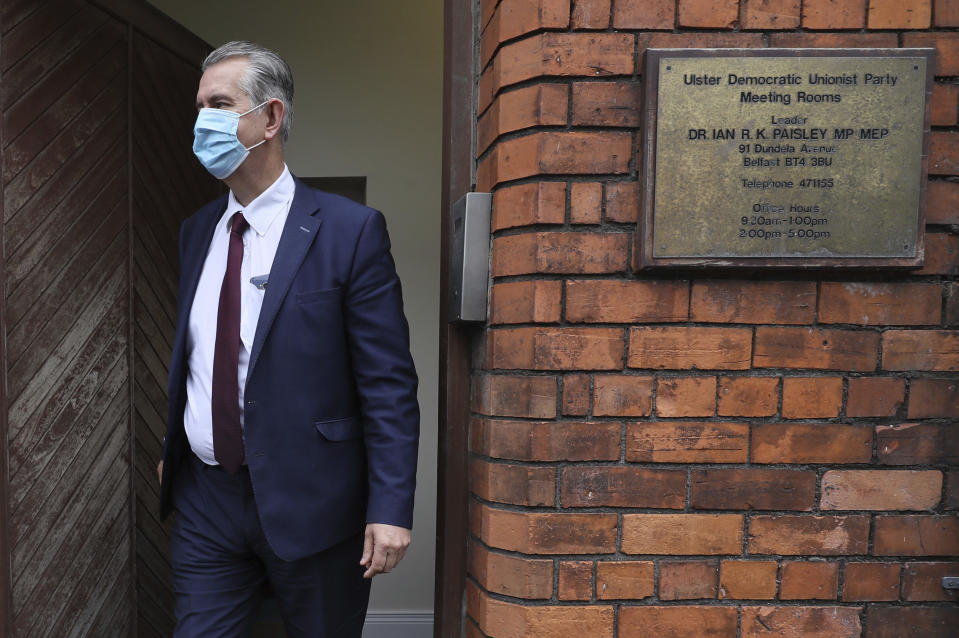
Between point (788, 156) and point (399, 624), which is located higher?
point (788, 156)

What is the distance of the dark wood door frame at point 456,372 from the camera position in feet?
5.53

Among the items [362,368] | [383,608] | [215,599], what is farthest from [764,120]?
[383,608]

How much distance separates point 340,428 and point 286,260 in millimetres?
424

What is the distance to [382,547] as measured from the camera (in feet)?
5.08

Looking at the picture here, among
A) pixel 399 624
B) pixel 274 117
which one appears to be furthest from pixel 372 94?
pixel 399 624

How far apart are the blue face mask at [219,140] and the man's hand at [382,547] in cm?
96

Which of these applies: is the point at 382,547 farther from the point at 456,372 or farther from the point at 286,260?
the point at 286,260

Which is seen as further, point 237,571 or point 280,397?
point 237,571

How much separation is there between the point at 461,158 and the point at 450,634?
1.23 m

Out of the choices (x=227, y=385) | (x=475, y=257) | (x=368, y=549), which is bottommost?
(x=368, y=549)

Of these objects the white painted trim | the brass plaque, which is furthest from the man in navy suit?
the white painted trim

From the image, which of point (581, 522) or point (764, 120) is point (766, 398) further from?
point (764, 120)

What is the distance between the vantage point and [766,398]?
1449mm

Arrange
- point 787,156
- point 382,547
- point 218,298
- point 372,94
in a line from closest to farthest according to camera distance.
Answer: point 787,156 < point 382,547 < point 218,298 < point 372,94
